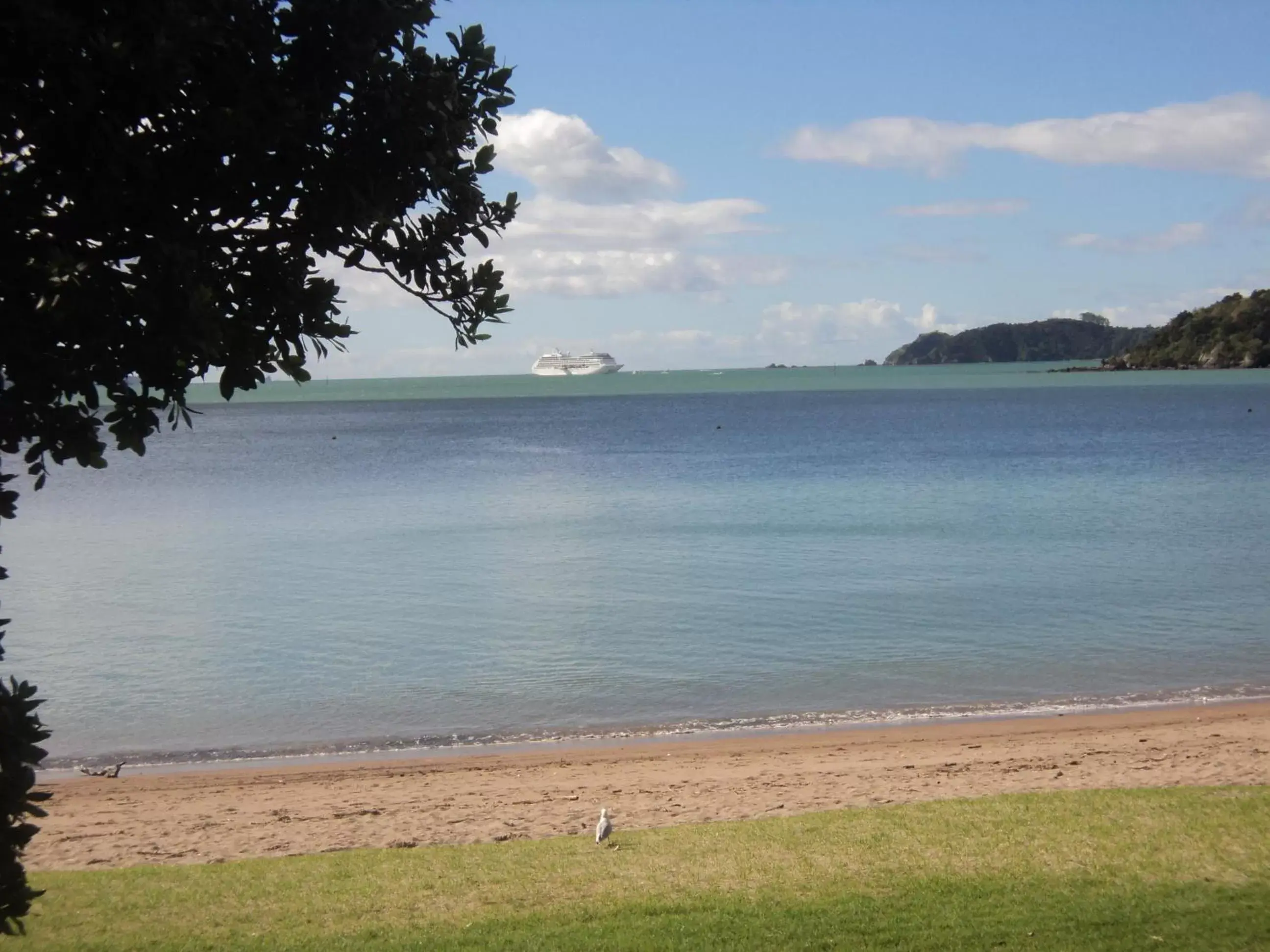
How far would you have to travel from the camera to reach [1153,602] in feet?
68.5

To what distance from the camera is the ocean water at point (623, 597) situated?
15633 millimetres

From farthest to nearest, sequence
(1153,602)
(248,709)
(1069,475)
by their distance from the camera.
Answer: (1069,475) → (1153,602) → (248,709)

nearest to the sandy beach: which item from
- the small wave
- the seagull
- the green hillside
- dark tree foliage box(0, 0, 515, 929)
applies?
the small wave

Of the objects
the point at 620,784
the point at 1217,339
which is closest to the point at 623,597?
the point at 620,784

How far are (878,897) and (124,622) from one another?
17904 mm

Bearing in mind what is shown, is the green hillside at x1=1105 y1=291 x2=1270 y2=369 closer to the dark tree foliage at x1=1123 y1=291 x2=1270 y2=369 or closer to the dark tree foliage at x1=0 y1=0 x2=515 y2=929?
the dark tree foliage at x1=1123 y1=291 x2=1270 y2=369

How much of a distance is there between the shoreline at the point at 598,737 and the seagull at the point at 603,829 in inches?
191

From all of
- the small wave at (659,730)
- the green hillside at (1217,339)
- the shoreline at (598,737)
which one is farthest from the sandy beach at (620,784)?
the green hillside at (1217,339)

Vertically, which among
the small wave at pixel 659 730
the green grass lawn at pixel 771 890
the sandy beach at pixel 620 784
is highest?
the green grass lawn at pixel 771 890

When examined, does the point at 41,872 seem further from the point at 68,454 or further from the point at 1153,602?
the point at 1153,602

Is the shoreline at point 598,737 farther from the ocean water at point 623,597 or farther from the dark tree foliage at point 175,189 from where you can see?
the dark tree foliage at point 175,189

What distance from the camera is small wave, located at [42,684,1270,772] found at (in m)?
14.0

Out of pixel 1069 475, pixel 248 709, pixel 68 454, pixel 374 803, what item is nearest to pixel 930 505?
pixel 1069 475

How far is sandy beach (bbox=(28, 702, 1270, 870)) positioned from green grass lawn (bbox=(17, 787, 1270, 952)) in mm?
1373
